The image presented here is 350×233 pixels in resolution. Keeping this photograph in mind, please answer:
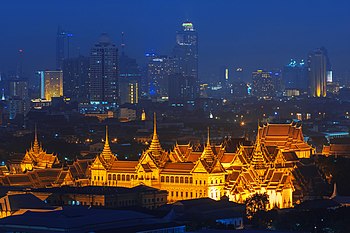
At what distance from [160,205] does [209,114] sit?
11590 cm

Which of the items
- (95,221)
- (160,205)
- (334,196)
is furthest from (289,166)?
(95,221)

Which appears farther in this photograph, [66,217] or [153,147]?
[153,147]

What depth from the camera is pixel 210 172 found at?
67750mm

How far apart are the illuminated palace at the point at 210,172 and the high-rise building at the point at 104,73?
4394 inches

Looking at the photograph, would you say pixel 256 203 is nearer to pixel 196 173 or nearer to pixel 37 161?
pixel 196 173

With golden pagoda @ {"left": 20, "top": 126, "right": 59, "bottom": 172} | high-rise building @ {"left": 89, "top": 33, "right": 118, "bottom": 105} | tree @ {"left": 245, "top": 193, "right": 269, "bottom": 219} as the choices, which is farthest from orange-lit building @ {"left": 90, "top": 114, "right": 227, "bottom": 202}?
high-rise building @ {"left": 89, "top": 33, "right": 118, "bottom": 105}

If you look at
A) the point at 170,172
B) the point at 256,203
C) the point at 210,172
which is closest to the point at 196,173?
the point at 210,172

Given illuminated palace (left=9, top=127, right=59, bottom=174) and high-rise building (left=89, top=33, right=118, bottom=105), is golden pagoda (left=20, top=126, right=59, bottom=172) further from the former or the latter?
high-rise building (left=89, top=33, right=118, bottom=105)

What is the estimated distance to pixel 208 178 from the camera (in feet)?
222

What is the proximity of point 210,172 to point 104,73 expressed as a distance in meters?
120

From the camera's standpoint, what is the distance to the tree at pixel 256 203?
207ft

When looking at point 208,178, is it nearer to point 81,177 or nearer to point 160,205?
point 160,205

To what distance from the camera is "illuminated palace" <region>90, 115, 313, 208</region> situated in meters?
67.8

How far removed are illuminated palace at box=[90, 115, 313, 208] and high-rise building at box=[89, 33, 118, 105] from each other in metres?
112
